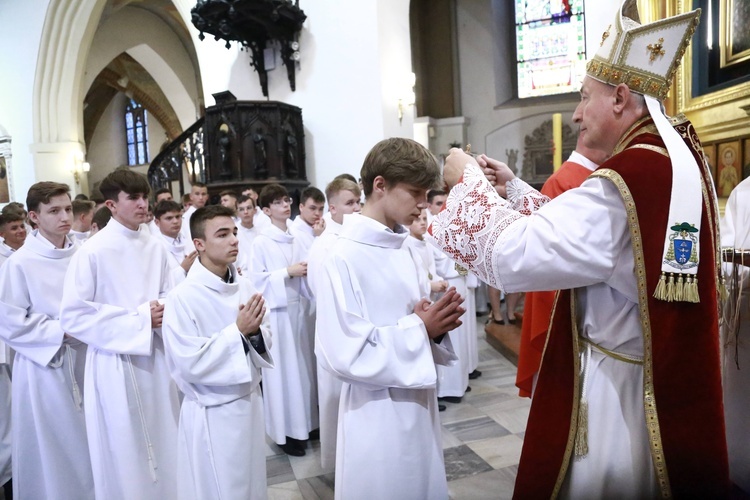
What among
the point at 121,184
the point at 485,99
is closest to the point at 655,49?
Result: the point at 121,184

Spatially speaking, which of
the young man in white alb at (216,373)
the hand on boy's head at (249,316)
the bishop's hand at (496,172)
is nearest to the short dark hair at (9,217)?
the young man in white alb at (216,373)

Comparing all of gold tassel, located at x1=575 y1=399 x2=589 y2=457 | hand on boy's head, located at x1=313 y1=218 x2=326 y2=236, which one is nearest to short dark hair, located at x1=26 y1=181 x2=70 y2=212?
hand on boy's head, located at x1=313 y1=218 x2=326 y2=236

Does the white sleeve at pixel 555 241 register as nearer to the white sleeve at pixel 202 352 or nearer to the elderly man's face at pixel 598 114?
the elderly man's face at pixel 598 114

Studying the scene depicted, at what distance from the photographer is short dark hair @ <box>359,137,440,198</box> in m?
1.86

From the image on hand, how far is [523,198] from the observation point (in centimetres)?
191

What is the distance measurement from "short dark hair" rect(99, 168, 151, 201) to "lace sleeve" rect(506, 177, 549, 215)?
2.05 meters

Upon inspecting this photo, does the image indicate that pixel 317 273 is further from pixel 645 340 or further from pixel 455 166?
pixel 645 340

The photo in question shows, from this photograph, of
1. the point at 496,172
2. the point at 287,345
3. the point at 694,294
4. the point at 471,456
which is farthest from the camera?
the point at 287,345

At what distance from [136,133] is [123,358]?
899 inches

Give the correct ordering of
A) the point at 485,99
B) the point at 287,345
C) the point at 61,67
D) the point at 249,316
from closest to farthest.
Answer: the point at 249,316, the point at 287,345, the point at 61,67, the point at 485,99

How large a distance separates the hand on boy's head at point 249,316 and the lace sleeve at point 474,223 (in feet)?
3.61

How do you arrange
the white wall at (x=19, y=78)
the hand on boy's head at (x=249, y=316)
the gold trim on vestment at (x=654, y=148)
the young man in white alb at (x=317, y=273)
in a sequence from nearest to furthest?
the gold trim on vestment at (x=654, y=148)
the hand on boy's head at (x=249, y=316)
the young man in white alb at (x=317, y=273)
the white wall at (x=19, y=78)

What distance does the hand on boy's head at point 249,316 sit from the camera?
7.80 feet

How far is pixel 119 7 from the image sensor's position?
568 inches
